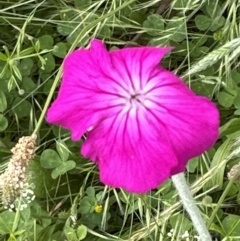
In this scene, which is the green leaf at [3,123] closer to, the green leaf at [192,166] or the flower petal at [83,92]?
the green leaf at [192,166]

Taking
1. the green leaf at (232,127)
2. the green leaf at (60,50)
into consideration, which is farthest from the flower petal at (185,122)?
the green leaf at (60,50)

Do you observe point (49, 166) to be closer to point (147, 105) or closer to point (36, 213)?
point (36, 213)

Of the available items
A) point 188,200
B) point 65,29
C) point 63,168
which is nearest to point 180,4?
point 65,29

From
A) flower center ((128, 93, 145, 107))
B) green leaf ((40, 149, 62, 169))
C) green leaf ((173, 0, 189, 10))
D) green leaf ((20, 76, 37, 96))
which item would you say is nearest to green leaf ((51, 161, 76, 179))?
green leaf ((40, 149, 62, 169))

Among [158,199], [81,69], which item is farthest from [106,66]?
[158,199]

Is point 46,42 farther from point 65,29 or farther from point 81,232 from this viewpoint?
point 81,232

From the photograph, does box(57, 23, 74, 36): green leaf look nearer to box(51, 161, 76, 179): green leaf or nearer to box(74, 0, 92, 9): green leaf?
box(74, 0, 92, 9): green leaf
